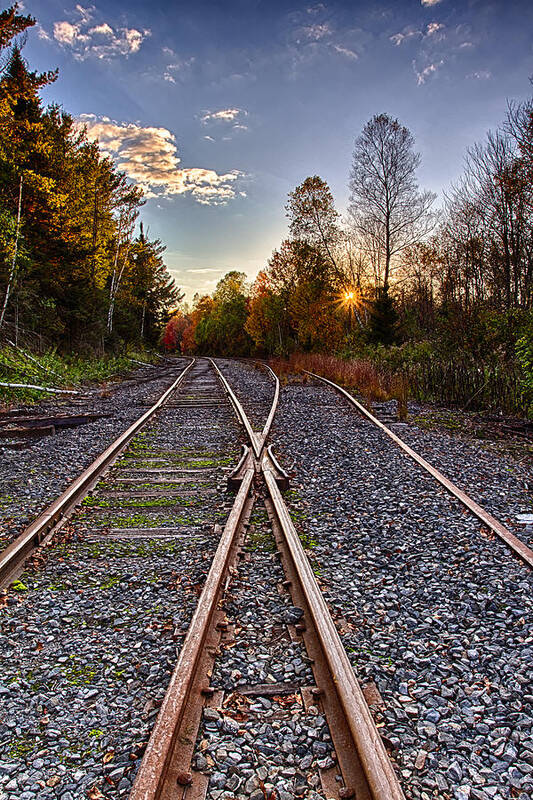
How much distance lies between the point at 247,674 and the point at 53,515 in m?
2.65

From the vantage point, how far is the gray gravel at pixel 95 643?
2.10m

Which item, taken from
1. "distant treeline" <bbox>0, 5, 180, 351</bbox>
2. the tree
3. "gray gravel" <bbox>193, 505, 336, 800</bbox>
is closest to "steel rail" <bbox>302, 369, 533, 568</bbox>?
"gray gravel" <bbox>193, 505, 336, 800</bbox>

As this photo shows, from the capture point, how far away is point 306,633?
290 cm

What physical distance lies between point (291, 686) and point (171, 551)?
1.84 m

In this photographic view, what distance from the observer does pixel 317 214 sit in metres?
28.7

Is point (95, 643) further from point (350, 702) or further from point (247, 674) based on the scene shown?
point (350, 702)

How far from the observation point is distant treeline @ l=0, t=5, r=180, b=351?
15.3 meters

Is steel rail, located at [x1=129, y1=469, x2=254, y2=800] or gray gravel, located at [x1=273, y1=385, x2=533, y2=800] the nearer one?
steel rail, located at [x1=129, y1=469, x2=254, y2=800]

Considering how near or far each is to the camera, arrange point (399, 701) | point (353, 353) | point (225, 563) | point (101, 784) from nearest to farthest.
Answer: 1. point (101, 784)
2. point (399, 701)
3. point (225, 563)
4. point (353, 353)

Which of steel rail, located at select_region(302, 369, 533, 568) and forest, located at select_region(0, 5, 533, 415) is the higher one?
forest, located at select_region(0, 5, 533, 415)

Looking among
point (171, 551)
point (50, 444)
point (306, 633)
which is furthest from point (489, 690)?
point (50, 444)

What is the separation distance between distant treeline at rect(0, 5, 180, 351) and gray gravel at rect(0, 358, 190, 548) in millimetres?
5596

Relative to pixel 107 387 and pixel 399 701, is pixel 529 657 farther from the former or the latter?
pixel 107 387

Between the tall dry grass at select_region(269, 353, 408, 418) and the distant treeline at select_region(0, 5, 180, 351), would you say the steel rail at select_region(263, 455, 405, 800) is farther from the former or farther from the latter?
the distant treeline at select_region(0, 5, 180, 351)
